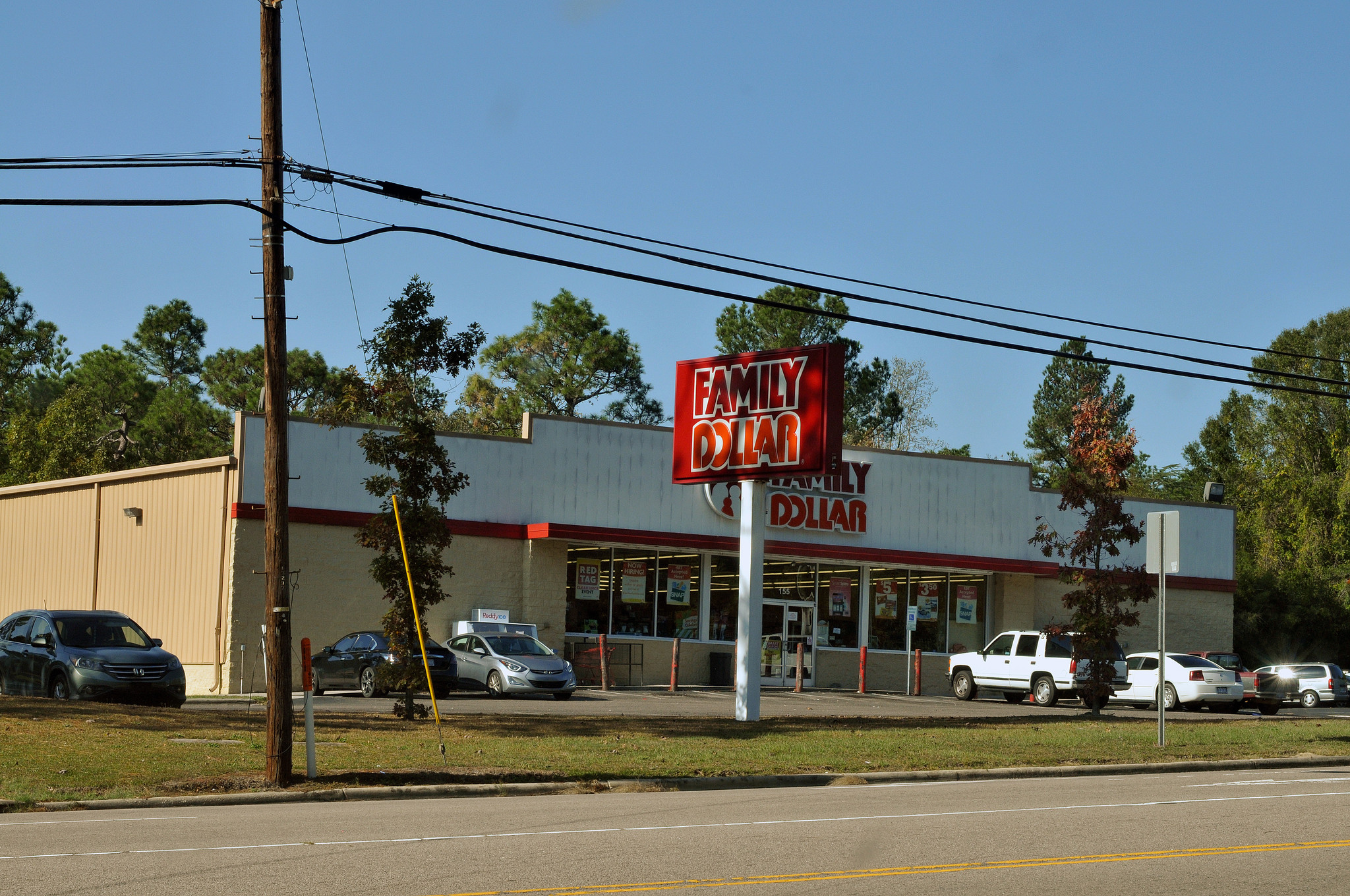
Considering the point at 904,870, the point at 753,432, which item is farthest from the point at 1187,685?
the point at 904,870

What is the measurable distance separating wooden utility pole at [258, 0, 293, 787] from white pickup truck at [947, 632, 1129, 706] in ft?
61.2

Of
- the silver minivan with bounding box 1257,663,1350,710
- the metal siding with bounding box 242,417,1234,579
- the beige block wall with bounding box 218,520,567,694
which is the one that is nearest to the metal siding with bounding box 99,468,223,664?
the beige block wall with bounding box 218,520,567,694

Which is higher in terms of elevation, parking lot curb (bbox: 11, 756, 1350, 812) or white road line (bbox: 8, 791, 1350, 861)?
white road line (bbox: 8, 791, 1350, 861)

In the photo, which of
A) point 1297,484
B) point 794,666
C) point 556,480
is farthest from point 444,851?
point 1297,484

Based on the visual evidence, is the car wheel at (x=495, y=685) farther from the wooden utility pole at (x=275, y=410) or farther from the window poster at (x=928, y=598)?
the window poster at (x=928, y=598)

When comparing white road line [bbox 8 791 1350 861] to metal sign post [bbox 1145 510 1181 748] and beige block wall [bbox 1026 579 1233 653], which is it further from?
beige block wall [bbox 1026 579 1233 653]

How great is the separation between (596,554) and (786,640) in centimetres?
581

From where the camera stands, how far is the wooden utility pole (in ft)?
48.2

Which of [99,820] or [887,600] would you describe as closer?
[99,820]

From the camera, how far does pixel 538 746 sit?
59.1 feet

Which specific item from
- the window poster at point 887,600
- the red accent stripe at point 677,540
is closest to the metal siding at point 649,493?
the red accent stripe at point 677,540

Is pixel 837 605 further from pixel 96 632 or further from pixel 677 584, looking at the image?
pixel 96 632

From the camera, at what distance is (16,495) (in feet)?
123

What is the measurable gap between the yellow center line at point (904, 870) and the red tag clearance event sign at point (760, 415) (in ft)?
44.2
